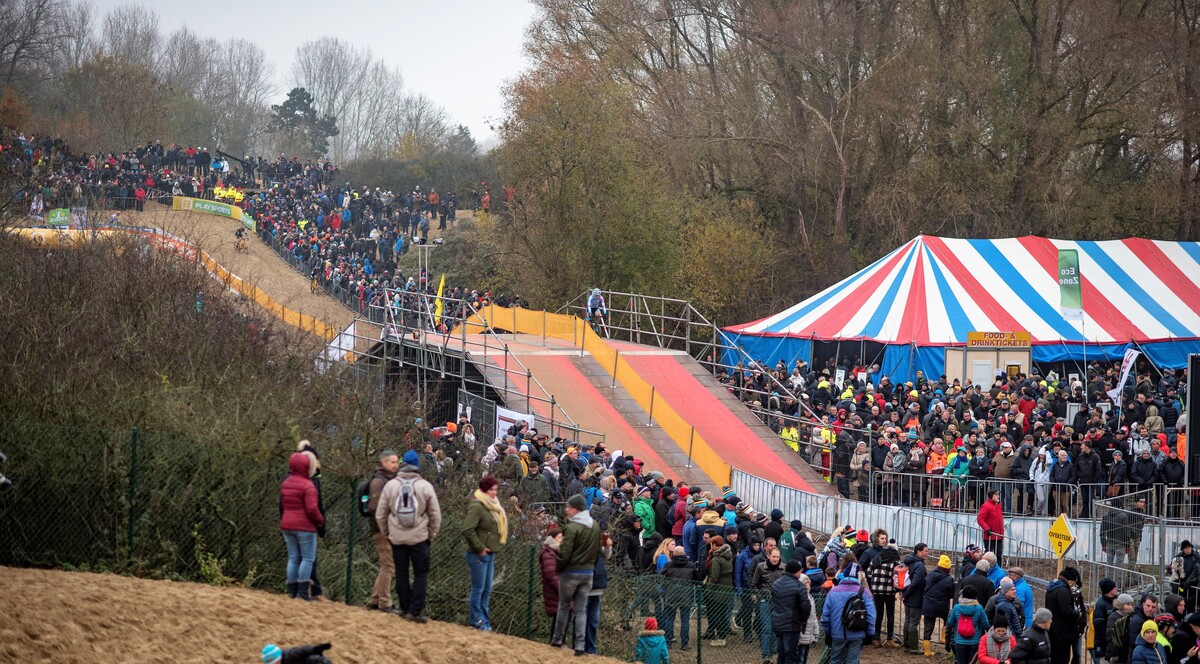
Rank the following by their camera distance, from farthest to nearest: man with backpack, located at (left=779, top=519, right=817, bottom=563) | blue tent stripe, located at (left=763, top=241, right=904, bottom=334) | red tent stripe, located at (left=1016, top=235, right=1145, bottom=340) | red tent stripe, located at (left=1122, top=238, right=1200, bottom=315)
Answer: red tent stripe, located at (left=1122, top=238, right=1200, bottom=315), blue tent stripe, located at (left=763, top=241, right=904, bottom=334), red tent stripe, located at (left=1016, top=235, right=1145, bottom=340), man with backpack, located at (left=779, top=519, right=817, bottom=563)

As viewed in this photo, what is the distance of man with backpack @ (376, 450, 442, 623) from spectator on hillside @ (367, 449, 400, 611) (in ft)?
0.38

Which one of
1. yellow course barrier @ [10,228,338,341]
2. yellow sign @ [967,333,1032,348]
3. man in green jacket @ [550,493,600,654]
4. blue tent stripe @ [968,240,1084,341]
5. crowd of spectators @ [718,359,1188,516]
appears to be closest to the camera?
man in green jacket @ [550,493,600,654]

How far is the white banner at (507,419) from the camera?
23.5 metres

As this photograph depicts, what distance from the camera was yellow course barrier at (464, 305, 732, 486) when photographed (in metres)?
24.5

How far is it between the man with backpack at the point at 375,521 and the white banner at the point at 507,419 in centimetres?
1166

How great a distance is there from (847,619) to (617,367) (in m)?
15.8

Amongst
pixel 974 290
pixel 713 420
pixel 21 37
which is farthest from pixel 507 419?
pixel 21 37

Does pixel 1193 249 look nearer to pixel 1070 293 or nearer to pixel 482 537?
pixel 1070 293

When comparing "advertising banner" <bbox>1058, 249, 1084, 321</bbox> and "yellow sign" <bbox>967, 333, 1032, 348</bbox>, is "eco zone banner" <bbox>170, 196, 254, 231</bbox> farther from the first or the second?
"advertising banner" <bbox>1058, 249, 1084, 321</bbox>

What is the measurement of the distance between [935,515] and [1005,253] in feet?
66.0

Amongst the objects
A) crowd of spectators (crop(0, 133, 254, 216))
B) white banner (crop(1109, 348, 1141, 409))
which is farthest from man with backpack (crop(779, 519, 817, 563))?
crowd of spectators (crop(0, 133, 254, 216))

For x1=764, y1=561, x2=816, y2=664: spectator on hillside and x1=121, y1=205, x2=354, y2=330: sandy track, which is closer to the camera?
x1=764, y1=561, x2=816, y2=664: spectator on hillside

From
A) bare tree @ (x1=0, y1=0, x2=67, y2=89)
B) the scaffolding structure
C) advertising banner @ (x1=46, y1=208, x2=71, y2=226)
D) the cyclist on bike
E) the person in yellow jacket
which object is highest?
bare tree @ (x1=0, y1=0, x2=67, y2=89)

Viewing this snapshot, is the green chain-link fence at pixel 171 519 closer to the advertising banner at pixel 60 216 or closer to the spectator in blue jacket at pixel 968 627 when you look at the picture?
the spectator in blue jacket at pixel 968 627
